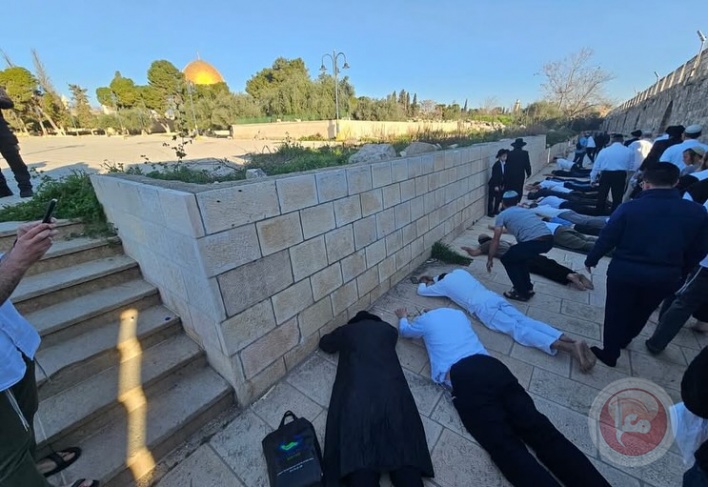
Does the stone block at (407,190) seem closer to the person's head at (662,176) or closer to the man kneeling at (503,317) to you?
the man kneeling at (503,317)

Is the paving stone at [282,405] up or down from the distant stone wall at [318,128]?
down

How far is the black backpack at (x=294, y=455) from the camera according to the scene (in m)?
1.72

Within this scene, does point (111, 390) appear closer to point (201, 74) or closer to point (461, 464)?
point (461, 464)

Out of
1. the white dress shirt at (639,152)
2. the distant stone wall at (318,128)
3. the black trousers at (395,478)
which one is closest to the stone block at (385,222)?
the black trousers at (395,478)

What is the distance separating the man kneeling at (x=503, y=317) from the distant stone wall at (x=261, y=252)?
2.81 feet

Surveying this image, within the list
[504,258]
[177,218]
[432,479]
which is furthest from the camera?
[504,258]

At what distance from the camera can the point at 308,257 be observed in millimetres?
2729

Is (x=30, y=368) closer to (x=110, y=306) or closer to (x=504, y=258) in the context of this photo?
(x=110, y=306)

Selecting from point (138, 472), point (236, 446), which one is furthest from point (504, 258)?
point (138, 472)

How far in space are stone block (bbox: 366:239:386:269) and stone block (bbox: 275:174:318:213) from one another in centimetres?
111

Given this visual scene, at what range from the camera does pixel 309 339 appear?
2.86m

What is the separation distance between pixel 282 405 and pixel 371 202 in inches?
90.0

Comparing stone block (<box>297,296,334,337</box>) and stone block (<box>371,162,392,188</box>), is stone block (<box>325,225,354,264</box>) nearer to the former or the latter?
stone block (<box>297,296,334,337</box>)

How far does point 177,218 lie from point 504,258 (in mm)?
3563
